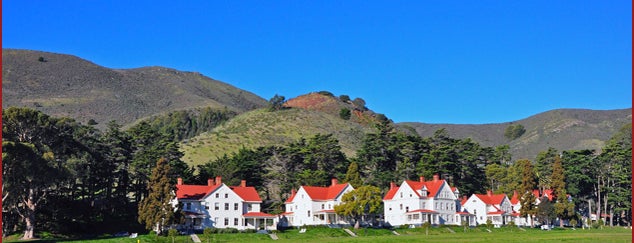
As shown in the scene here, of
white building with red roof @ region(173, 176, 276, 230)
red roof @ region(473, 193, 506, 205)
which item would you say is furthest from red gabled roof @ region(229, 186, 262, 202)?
red roof @ region(473, 193, 506, 205)

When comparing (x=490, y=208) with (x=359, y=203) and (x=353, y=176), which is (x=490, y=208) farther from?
(x=359, y=203)

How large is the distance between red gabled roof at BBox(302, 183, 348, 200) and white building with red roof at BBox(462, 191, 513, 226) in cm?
1989

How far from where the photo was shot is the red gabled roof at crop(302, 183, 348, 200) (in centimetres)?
8538

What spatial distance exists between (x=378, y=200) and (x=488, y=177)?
121ft

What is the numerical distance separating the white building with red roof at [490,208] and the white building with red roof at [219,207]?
103ft

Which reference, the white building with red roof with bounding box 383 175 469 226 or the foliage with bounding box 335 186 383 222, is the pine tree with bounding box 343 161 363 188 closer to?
the white building with red roof with bounding box 383 175 469 226

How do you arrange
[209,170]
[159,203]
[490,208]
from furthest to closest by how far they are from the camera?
[490,208] → [209,170] → [159,203]

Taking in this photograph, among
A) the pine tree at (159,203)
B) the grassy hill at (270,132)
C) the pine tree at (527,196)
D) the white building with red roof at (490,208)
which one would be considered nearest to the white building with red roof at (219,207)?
the pine tree at (159,203)

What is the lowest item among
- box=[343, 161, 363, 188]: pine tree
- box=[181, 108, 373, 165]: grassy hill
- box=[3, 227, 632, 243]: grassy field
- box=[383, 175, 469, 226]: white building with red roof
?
box=[3, 227, 632, 243]: grassy field

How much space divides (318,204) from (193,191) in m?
17.1

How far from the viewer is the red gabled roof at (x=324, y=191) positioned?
85.4m

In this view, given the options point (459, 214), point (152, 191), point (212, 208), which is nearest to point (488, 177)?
point (459, 214)

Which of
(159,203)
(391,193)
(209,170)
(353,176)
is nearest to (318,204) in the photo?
(353,176)

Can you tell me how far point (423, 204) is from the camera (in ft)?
284
